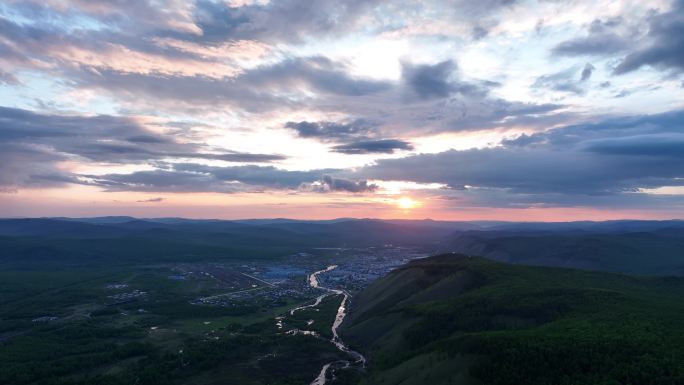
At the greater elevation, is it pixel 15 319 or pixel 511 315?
pixel 511 315

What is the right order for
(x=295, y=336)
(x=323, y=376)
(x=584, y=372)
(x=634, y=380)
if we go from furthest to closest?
1. (x=295, y=336)
2. (x=323, y=376)
3. (x=584, y=372)
4. (x=634, y=380)

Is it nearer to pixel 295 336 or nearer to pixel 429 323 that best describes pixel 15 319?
pixel 295 336

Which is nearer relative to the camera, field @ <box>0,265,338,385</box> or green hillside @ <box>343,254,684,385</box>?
green hillside @ <box>343,254,684,385</box>

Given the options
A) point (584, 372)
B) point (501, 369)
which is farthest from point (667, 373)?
point (501, 369)

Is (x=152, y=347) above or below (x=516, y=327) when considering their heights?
below

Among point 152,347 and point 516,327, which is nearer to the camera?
point 516,327

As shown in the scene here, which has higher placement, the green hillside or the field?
the green hillside

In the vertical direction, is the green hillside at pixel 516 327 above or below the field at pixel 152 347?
above

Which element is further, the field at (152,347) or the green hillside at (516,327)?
the field at (152,347)
